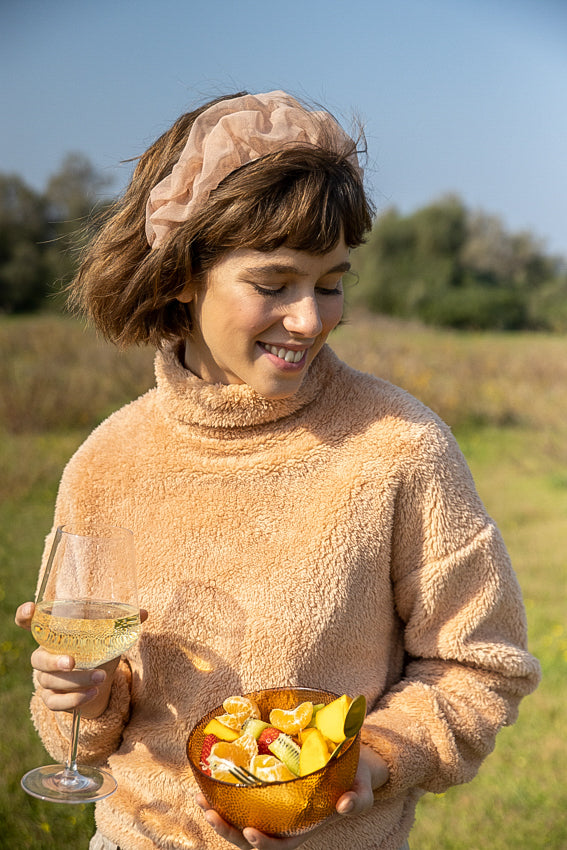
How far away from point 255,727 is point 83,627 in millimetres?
285

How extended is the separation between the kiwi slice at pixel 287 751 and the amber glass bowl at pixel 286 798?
0.14ft

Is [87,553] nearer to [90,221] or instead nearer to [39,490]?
[90,221]

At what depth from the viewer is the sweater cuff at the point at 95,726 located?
4.93 ft

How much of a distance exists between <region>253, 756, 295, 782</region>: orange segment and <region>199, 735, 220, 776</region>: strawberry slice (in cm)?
7

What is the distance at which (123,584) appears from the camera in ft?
4.22

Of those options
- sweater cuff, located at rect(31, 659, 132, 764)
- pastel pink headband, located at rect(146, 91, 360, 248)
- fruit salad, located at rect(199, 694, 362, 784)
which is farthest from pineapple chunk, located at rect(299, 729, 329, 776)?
pastel pink headband, located at rect(146, 91, 360, 248)

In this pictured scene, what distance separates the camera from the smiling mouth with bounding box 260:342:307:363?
4.67 feet

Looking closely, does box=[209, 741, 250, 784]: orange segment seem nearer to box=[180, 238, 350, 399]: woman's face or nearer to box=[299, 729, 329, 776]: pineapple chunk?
box=[299, 729, 329, 776]: pineapple chunk

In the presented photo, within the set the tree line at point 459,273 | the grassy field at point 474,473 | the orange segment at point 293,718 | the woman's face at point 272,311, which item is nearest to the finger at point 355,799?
the orange segment at point 293,718

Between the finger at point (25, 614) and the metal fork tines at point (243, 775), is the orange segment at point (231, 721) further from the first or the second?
the finger at point (25, 614)

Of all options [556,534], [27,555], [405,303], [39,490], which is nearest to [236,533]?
[27,555]

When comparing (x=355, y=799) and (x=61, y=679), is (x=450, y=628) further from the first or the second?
(x=61, y=679)

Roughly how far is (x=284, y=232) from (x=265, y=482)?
0.44 meters

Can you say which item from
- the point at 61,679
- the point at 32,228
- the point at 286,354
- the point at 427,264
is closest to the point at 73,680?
the point at 61,679
